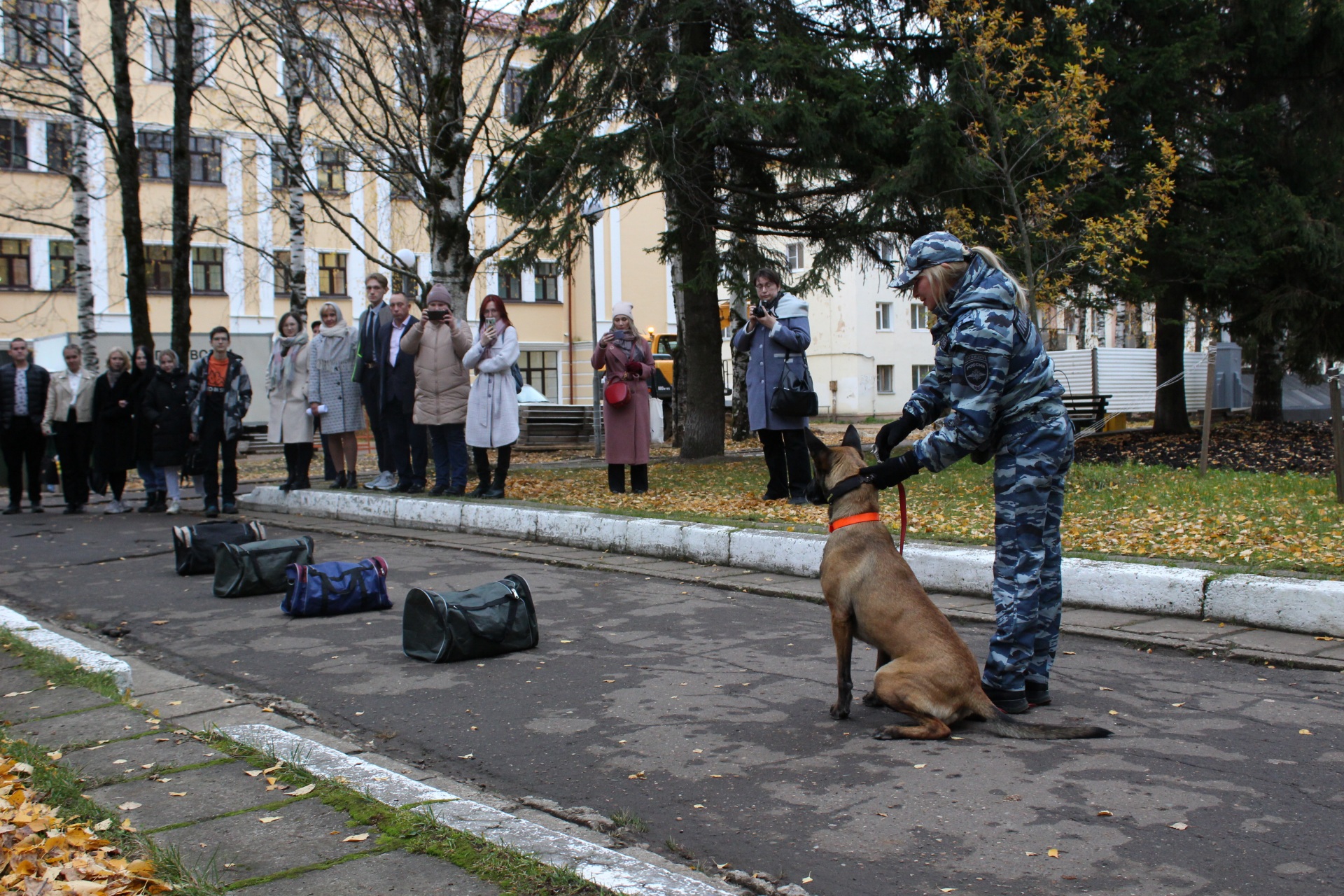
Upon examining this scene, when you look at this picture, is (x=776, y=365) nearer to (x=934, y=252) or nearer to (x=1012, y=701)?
(x=934, y=252)

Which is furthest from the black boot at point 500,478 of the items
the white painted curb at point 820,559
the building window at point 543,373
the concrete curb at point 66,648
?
the building window at point 543,373

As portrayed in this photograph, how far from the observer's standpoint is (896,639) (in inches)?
180

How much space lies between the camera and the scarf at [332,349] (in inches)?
531

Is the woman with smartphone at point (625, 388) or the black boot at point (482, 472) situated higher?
the woman with smartphone at point (625, 388)

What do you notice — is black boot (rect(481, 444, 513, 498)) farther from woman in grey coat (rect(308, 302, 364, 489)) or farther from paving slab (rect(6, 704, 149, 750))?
paving slab (rect(6, 704, 149, 750))

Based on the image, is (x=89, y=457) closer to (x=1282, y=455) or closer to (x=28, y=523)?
(x=28, y=523)

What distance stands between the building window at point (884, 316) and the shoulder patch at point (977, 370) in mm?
50758

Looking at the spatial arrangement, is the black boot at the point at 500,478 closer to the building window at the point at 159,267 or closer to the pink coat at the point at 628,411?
the pink coat at the point at 628,411

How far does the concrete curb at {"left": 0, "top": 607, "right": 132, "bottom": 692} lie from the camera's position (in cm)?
545

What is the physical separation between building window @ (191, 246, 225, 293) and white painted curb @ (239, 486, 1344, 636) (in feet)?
97.5

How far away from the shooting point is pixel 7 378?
14.3 m

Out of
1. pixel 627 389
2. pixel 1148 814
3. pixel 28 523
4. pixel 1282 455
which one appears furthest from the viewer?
pixel 1282 455

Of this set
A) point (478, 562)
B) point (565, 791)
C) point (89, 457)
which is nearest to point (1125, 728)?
point (565, 791)

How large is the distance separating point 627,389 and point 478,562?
3.29 meters
